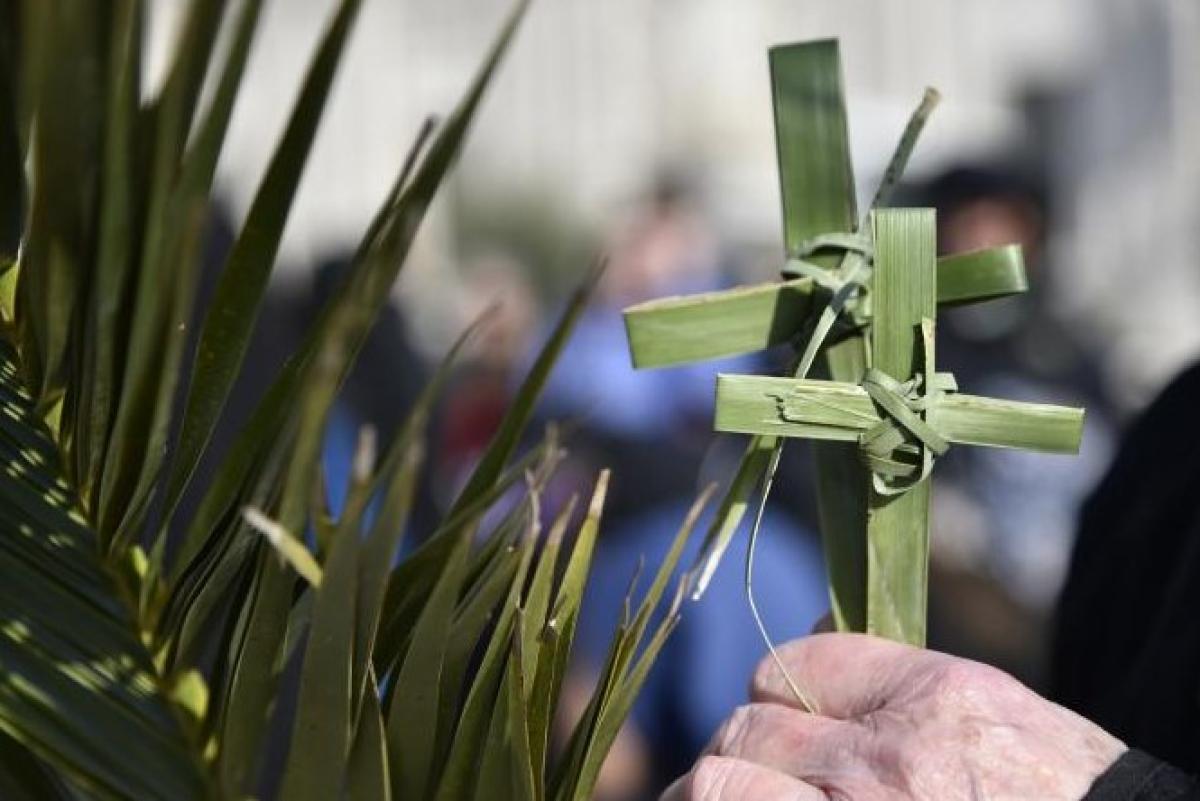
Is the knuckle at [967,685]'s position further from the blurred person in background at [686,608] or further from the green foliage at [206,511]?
the blurred person in background at [686,608]

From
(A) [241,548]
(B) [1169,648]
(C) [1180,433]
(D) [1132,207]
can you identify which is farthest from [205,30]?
(D) [1132,207]

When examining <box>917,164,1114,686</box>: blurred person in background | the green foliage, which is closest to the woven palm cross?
the green foliage

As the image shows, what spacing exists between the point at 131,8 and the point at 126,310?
15cm

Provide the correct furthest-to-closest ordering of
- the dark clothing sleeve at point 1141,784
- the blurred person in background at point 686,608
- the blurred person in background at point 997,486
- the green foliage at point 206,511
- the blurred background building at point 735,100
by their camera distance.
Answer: the blurred background building at point 735,100
the blurred person in background at point 997,486
the blurred person in background at point 686,608
the dark clothing sleeve at point 1141,784
the green foliage at point 206,511

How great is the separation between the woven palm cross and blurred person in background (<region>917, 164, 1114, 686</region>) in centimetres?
237

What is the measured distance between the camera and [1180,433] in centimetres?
174

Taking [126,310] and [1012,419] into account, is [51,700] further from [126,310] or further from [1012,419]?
[1012,419]

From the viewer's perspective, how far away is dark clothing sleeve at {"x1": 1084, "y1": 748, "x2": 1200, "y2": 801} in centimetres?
A: 103

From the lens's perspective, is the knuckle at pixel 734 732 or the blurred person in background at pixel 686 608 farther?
the blurred person in background at pixel 686 608

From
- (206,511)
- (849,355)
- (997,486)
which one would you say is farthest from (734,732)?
(997,486)

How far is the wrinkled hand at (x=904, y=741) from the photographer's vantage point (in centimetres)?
104

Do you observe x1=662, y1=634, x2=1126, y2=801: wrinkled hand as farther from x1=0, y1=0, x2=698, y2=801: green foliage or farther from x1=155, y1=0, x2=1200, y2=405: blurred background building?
x1=155, y1=0, x2=1200, y2=405: blurred background building

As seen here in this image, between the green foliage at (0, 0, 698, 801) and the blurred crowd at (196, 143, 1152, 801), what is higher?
the green foliage at (0, 0, 698, 801)

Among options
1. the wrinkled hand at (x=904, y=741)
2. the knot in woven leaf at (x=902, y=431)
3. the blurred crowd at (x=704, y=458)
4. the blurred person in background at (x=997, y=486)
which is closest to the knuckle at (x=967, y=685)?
→ the wrinkled hand at (x=904, y=741)
